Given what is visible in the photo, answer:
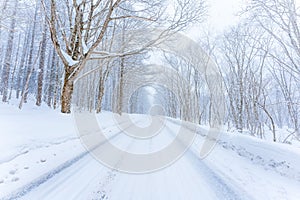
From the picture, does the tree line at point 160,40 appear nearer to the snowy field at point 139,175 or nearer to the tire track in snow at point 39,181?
the snowy field at point 139,175

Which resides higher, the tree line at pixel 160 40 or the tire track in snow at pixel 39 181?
the tree line at pixel 160 40

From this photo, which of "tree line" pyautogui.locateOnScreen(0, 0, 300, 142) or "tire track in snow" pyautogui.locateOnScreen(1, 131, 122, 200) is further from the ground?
"tree line" pyautogui.locateOnScreen(0, 0, 300, 142)

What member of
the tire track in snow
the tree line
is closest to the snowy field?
the tire track in snow

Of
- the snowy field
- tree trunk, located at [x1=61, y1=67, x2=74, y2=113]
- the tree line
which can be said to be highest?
the tree line

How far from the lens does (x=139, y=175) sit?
3.53 m

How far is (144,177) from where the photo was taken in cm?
345

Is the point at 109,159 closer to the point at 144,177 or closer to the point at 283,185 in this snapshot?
the point at 144,177

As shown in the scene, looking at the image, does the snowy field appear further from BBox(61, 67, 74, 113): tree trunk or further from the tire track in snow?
BBox(61, 67, 74, 113): tree trunk

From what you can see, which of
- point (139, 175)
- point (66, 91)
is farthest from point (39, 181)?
point (66, 91)

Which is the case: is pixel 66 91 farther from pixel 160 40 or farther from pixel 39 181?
pixel 39 181

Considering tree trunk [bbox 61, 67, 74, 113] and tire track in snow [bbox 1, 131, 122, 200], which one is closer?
tire track in snow [bbox 1, 131, 122, 200]

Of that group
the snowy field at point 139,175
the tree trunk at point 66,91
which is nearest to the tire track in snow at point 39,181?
the snowy field at point 139,175

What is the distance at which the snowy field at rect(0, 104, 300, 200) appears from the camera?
2719 mm

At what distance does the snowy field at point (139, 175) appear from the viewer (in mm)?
2719
